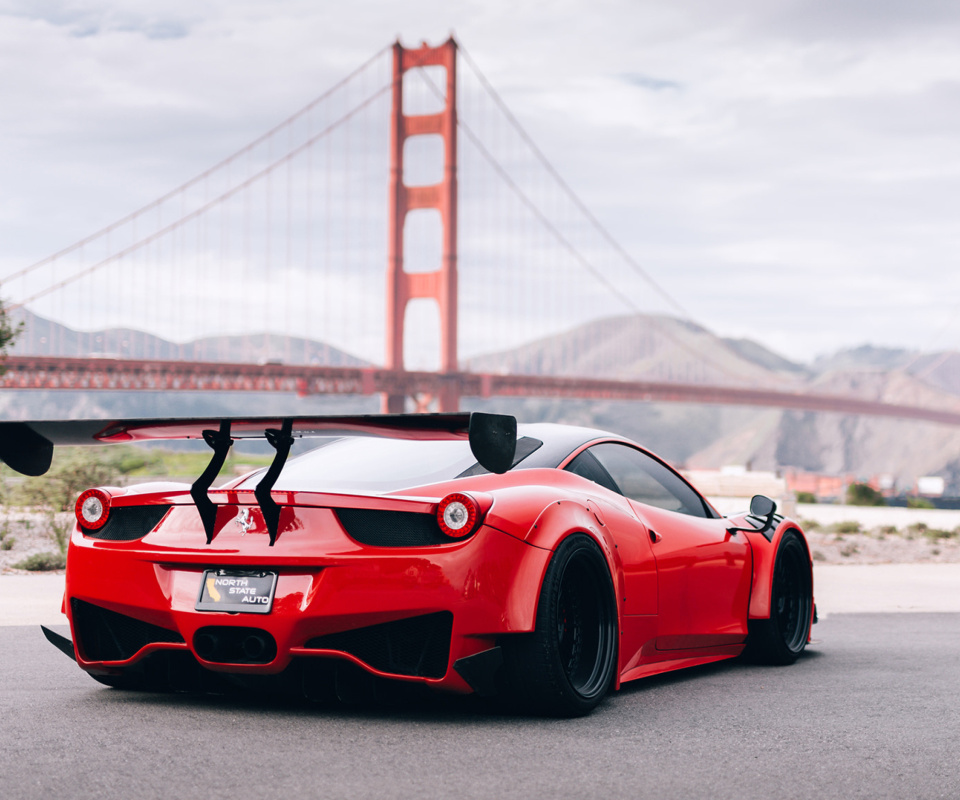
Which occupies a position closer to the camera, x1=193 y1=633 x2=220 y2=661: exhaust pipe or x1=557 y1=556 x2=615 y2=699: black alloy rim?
x1=193 y1=633 x2=220 y2=661: exhaust pipe

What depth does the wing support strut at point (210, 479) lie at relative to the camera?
3.94m

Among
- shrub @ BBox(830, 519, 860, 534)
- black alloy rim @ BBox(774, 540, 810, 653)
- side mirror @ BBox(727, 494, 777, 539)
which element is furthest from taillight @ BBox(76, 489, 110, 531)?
shrub @ BBox(830, 519, 860, 534)

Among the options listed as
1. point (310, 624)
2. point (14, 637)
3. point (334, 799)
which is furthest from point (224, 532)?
point (14, 637)

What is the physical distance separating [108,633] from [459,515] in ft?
4.29

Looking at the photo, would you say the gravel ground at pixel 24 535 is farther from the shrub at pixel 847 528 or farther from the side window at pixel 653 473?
the shrub at pixel 847 528

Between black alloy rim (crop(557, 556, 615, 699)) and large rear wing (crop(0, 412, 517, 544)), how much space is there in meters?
0.63

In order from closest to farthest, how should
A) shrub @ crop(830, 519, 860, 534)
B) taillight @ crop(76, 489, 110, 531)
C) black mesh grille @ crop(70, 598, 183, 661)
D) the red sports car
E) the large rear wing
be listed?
the large rear wing → the red sports car → black mesh grille @ crop(70, 598, 183, 661) → taillight @ crop(76, 489, 110, 531) → shrub @ crop(830, 519, 860, 534)

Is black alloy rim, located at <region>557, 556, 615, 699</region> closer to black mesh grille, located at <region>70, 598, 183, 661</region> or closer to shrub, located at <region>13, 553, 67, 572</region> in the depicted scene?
black mesh grille, located at <region>70, 598, 183, 661</region>

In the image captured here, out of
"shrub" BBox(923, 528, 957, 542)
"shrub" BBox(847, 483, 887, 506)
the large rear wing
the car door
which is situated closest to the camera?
the large rear wing

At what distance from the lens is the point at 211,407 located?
351 ft

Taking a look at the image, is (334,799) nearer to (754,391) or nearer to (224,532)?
(224,532)

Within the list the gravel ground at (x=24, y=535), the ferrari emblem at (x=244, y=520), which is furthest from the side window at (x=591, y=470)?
the gravel ground at (x=24, y=535)

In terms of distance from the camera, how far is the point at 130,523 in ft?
13.6

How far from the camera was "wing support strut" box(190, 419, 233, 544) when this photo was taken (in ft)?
12.9
